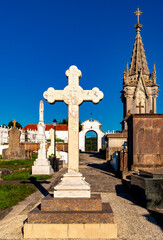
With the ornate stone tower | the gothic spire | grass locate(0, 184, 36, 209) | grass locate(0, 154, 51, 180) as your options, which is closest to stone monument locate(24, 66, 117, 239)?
grass locate(0, 184, 36, 209)

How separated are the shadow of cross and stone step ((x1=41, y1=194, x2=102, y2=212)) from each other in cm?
84

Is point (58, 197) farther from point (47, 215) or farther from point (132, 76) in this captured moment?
point (132, 76)

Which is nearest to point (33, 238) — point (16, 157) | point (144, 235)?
point (144, 235)

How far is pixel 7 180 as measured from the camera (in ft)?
33.8

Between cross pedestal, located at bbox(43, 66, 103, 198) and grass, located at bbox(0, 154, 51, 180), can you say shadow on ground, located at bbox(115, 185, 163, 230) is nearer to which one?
cross pedestal, located at bbox(43, 66, 103, 198)

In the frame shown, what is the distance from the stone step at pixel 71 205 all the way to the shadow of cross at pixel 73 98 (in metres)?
0.84

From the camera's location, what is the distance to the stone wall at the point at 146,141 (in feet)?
34.0

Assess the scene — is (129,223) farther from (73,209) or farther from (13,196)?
(13,196)

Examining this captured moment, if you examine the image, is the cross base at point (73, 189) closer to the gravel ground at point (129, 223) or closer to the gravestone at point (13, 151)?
the gravel ground at point (129, 223)

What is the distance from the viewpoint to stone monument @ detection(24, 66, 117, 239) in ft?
11.9

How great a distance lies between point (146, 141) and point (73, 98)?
7.17 meters

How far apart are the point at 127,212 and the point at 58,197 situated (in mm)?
2073

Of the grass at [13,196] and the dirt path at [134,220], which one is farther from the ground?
the dirt path at [134,220]

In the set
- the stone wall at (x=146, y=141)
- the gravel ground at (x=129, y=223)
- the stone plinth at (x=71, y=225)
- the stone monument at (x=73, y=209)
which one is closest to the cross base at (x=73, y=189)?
the stone monument at (x=73, y=209)
